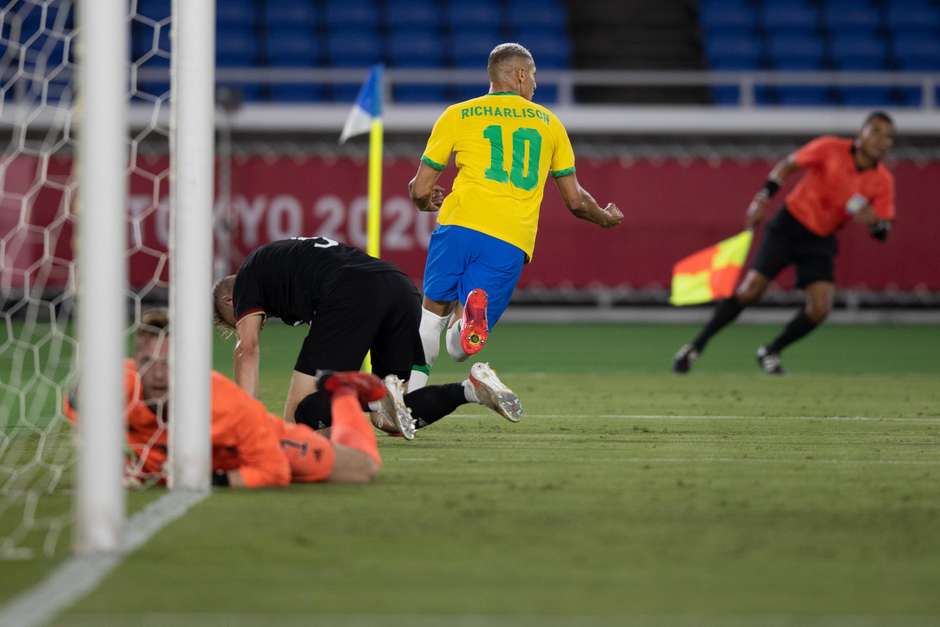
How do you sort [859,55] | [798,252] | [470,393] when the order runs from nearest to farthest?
[470,393] → [798,252] → [859,55]

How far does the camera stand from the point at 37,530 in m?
4.29

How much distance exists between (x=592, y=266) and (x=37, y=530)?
1508cm

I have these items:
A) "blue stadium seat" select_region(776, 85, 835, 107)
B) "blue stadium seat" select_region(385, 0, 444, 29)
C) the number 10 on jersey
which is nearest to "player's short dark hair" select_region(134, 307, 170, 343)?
the number 10 on jersey

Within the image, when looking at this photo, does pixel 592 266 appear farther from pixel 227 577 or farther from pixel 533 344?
pixel 227 577

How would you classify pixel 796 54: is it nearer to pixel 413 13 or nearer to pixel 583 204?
pixel 413 13

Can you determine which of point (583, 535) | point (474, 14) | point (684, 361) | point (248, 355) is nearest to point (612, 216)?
point (248, 355)

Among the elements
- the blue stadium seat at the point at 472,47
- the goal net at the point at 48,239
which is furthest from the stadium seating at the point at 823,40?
the goal net at the point at 48,239

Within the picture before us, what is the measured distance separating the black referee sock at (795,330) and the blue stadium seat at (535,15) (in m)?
11.2

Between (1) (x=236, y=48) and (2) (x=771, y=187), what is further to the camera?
(1) (x=236, y=48)

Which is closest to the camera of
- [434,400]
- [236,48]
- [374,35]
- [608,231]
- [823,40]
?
[434,400]

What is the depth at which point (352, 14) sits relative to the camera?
2191 centimetres

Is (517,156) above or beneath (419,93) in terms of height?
beneath

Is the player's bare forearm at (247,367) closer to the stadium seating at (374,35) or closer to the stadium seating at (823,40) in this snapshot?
the stadium seating at (374,35)

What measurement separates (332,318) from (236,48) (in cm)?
1585
